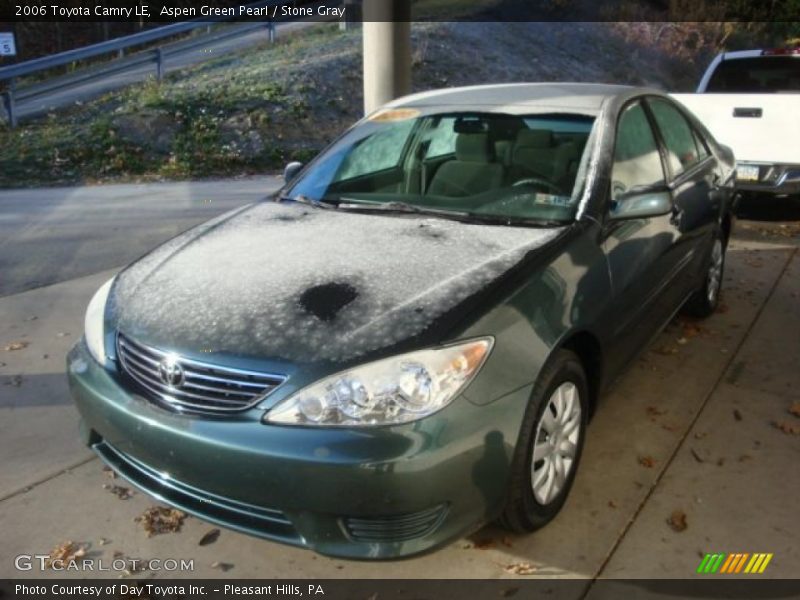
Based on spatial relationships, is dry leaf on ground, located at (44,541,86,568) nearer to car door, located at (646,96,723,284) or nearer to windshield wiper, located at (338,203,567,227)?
windshield wiper, located at (338,203,567,227)

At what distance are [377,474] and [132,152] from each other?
9.44 meters

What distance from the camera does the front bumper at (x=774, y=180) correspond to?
6.89m

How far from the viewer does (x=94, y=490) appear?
3186 mm

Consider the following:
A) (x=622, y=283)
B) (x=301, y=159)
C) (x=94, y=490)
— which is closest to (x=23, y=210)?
(x=301, y=159)

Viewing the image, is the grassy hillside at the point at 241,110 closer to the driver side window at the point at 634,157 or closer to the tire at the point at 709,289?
the tire at the point at 709,289

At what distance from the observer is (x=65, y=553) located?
2775 millimetres

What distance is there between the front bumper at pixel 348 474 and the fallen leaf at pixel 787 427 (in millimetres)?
1758

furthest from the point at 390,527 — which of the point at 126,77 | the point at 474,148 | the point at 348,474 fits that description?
the point at 126,77

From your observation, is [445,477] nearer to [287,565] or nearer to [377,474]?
[377,474]

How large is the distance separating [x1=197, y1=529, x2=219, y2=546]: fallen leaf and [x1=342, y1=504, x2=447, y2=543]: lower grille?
76cm

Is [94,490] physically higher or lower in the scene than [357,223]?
lower

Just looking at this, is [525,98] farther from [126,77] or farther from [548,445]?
[126,77]

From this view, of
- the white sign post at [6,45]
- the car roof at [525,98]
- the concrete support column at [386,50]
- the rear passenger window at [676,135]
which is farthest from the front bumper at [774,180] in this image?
the white sign post at [6,45]

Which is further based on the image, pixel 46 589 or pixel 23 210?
pixel 23 210
